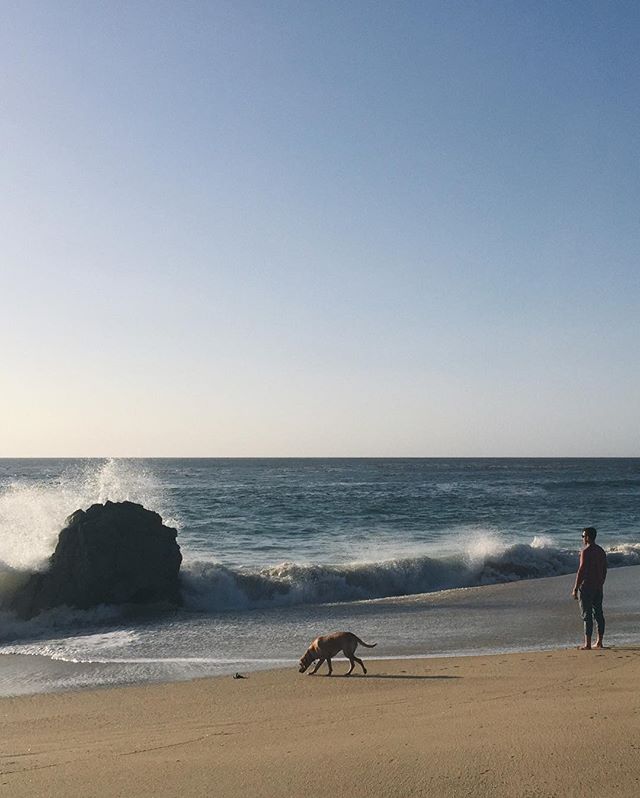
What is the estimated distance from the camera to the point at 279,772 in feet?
16.6

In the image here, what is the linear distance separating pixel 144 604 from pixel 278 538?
1319cm

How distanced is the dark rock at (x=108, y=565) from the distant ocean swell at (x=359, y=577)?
105 centimetres

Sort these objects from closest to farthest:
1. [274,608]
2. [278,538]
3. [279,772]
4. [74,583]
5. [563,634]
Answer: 1. [279,772]
2. [563,634]
3. [74,583]
4. [274,608]
5. [278,538]

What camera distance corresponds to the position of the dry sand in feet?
15.9

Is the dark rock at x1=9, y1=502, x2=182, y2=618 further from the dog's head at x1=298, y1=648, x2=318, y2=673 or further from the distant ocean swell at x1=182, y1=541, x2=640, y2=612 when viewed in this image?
the dog's head at x1=298, y1=648, x2=318, y2=673

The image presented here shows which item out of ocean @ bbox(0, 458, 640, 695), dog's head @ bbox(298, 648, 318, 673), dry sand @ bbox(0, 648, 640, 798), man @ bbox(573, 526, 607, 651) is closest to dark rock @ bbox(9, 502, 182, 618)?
ocean @ bbox(0, 458, 640, 695)

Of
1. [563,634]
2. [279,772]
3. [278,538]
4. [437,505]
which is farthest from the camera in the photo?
[437,505]

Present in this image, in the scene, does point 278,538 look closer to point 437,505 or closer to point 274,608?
point 274,608

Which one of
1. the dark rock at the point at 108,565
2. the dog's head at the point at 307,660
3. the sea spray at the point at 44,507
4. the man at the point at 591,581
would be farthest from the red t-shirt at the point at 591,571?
the sea spray at the point at 44,507

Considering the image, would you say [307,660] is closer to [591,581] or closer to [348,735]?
[348,735]

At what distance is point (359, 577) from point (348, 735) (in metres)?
12.5

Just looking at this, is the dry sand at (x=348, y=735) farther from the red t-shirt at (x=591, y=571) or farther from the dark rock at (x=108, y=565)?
the dark rock at (x=108, y=565)

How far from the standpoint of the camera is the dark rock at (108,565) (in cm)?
1455

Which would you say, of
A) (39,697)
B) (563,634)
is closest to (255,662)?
(39,697)
